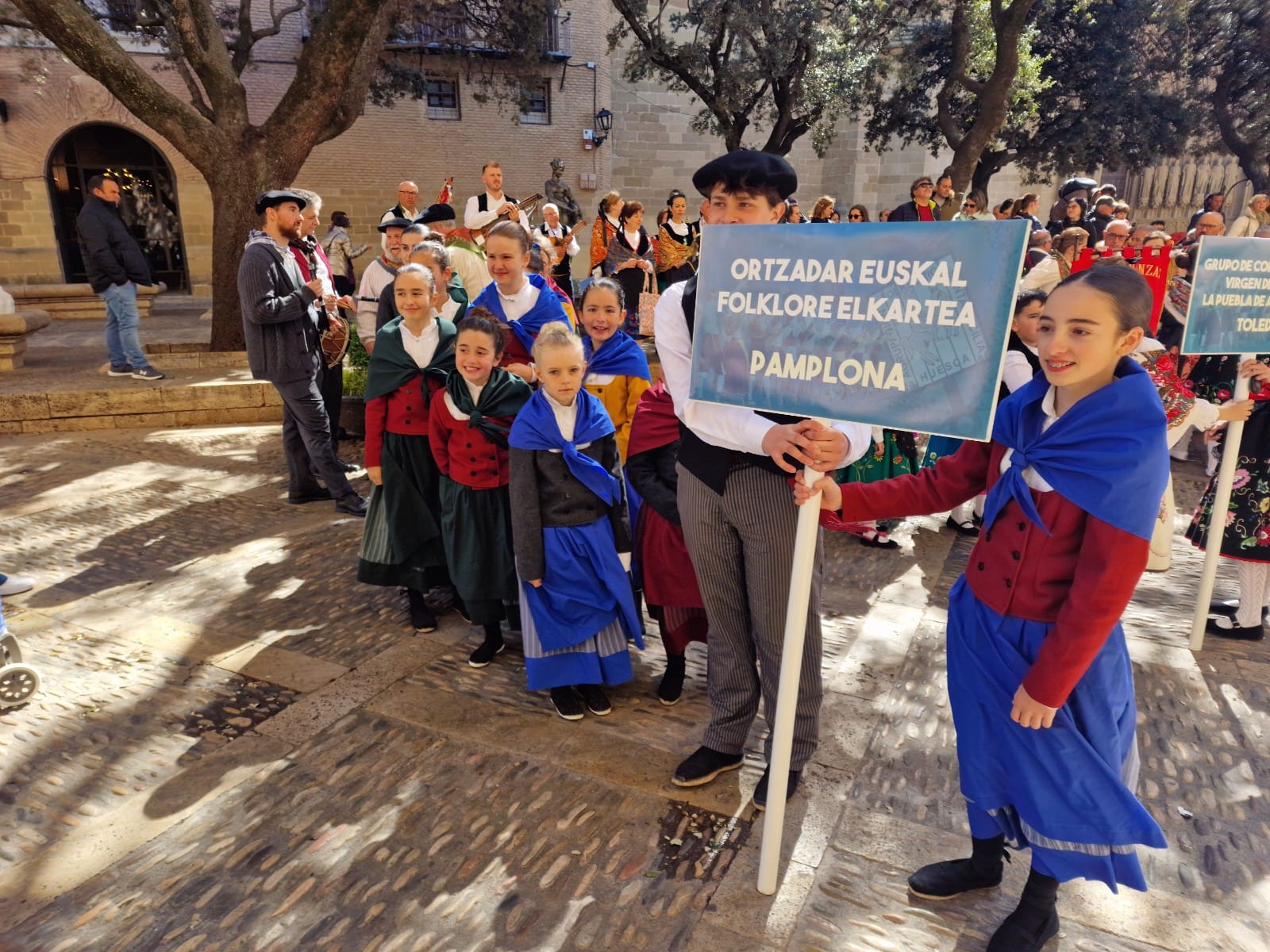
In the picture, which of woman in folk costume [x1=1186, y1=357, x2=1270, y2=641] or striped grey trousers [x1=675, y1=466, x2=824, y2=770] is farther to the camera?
woman in folk costume [x1=1186, y1=357, x2=1270, y2=641]

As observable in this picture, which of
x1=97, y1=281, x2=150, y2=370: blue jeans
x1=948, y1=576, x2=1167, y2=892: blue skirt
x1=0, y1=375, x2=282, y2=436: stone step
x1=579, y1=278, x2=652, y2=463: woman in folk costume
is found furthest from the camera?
x1=97, y1=281, x2=150, y2=370: blue jeans

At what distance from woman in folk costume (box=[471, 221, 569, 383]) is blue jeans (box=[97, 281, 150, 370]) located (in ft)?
18.2

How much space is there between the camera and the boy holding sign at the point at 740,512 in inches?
92.0

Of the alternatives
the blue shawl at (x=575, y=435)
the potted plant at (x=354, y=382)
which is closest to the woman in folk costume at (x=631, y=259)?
the potted plant at (x=354, y=382)

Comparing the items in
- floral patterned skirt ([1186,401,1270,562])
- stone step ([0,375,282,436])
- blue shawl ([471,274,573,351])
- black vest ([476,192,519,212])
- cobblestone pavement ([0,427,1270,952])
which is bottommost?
cobblestone pavement ([0,427,1270,952])

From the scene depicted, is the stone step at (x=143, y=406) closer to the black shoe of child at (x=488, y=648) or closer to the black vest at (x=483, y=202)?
the black vest at (x=483, y=202)

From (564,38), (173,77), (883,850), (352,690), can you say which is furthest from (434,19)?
(883,850)

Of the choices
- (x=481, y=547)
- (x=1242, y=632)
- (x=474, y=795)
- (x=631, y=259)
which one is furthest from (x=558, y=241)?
(x=474, y=795)

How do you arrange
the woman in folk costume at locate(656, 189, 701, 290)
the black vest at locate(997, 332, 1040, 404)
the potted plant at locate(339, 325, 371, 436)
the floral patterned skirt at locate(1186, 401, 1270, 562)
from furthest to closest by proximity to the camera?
the woman in folk costume at locate(656, 189, 701, 290), the potted plant at locate(339, 325, 371, 436), the black vest at locate(997, 332, 1040, 404), the floral patterned skirt at locate(1186, 401, 1270, 562)

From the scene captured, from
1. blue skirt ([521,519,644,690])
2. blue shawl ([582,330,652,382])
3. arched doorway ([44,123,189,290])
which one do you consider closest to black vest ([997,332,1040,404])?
blue shawl ([582,330,652,382])

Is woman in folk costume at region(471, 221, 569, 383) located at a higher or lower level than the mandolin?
lower

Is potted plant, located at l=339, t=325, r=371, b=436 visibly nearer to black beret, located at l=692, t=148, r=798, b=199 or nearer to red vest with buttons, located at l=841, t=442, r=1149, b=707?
black beret, located at l=692, t=148, r=798, b=199

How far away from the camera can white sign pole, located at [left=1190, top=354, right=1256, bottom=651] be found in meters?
3.63

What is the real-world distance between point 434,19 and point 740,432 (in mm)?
18477
